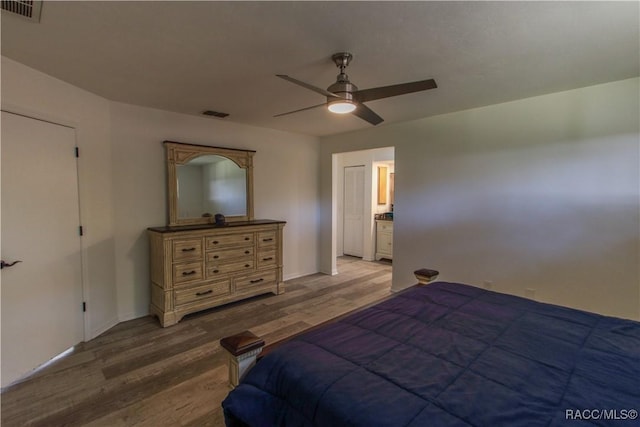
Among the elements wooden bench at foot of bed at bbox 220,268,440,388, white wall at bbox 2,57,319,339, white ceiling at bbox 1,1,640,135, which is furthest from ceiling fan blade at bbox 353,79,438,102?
white wall at bbox 2,57,319,339

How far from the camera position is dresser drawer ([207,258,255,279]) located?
3.62 m

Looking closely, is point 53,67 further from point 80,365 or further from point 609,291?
point 609,291

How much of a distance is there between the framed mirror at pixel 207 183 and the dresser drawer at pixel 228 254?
0.54m

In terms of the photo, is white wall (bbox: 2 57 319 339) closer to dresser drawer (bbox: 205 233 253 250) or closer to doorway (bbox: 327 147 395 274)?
dresser drawer (bbox: 205 233 253 250)

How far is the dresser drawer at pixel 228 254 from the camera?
3621mm

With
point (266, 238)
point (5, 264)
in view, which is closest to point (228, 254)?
point (266, 238)

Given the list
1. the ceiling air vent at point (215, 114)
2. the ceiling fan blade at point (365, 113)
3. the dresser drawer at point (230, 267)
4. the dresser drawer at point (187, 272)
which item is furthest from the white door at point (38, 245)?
the ceiling fan blade at point (365, 113)

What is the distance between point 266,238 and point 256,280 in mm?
591

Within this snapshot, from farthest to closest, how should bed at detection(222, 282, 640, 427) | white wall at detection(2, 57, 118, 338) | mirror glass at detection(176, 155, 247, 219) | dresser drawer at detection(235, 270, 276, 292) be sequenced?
dresser drawer at detection(235, 270, 276, 292) < mirror glass at detection(176, 155, 247, 219) < white wall at detection(2, 57, 118, 338) < bed at detection(222, 282, 640, 427)

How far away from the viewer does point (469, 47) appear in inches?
80.8

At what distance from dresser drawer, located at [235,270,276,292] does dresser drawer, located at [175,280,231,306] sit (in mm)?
157

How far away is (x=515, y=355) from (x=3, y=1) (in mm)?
3126

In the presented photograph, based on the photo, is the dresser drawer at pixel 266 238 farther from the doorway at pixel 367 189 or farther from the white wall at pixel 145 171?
the doorway at pixel 367 189

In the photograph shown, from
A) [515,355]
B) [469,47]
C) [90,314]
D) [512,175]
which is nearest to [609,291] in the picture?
[512,175]
